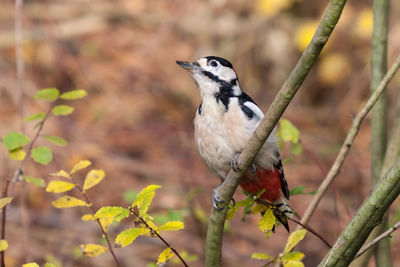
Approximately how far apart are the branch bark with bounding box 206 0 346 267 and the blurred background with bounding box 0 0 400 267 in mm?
3279

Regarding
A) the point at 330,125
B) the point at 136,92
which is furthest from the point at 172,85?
the point at 330,125

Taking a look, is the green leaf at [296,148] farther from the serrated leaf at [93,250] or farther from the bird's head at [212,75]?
the serrated leaf at [93,250]

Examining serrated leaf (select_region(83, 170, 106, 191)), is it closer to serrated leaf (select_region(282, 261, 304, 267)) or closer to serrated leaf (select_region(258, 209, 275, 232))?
serrated leaf (select_region(258, 209, 275, 232))

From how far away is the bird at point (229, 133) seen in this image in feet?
8.01

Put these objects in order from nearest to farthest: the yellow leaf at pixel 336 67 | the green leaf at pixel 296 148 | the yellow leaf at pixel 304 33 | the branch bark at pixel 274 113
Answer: the branch bark at pixel 274 113, the green leaf at pixel 296 148, the yellow leaf at pixel 304 33, the yellow leaf at pixel 336 67

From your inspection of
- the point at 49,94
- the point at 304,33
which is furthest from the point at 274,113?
the point at 304,33

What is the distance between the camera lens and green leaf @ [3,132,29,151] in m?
2.18

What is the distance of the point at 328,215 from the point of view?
5.36 metres

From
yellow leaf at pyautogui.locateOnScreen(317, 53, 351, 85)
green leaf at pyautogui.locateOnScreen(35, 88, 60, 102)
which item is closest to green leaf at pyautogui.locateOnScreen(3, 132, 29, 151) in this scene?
green leaf at pyautogui.locateOnScreen(35, 88, 60, 102)

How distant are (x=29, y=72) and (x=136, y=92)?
4.02 feet

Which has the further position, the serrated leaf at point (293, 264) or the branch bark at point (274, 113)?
the serrated leaf at point (293, 264)

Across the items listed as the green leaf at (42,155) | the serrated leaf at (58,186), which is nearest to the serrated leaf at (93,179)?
the serrated leaf at (58,186)

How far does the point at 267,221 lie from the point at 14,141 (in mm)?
972

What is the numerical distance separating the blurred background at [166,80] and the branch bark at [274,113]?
3.28 metres
